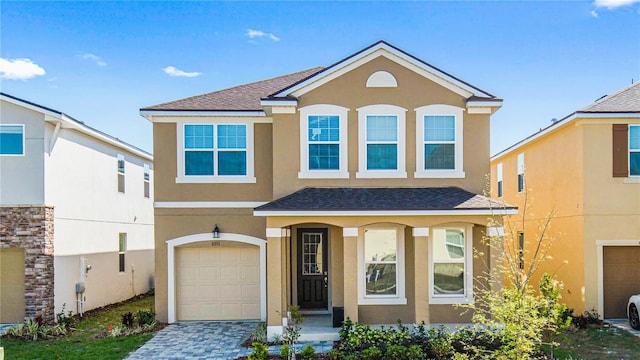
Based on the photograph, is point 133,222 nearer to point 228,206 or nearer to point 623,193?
point 228,206

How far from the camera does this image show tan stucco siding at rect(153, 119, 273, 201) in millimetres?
13016

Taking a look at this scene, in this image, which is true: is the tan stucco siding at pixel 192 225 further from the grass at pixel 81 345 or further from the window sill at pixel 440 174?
the window sill at pixel 440 174

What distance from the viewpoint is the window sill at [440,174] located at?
1211 centimetres

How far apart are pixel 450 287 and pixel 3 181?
12.7 m

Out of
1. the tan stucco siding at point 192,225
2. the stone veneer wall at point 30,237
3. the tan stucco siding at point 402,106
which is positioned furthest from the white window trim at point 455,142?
the stone veneer wall at point 30,237

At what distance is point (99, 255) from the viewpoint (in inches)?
601

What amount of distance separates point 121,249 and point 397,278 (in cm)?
1109

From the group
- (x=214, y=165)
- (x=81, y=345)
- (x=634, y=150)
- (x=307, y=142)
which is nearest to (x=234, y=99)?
(x=214, y=165)

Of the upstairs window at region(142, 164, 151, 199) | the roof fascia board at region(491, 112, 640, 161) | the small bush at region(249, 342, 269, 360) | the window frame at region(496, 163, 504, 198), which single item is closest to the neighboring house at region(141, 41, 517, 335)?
the small bush at region(249, 342, 269, 360)

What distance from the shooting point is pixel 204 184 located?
13062 millimetres

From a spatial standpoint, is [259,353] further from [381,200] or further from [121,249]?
[121,249]

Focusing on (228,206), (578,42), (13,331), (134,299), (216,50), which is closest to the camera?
(13,331)

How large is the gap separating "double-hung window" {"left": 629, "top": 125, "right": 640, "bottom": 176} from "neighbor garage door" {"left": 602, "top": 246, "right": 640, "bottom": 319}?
7.38 ft

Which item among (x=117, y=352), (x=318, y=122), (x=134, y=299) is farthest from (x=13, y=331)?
(x=318, y=122)
